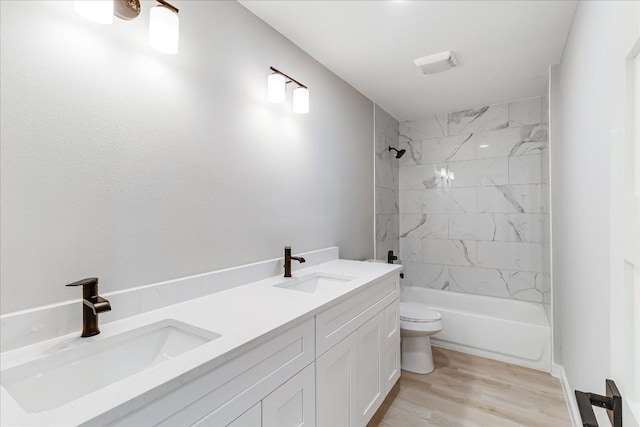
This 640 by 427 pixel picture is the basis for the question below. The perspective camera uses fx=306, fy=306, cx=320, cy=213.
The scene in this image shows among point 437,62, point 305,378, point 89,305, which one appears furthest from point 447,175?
point 89,305

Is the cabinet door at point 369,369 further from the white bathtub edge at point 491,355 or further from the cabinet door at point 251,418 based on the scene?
the white bathtub edge at point 491,355

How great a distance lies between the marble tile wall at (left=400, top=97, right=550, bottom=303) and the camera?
10.0 ft

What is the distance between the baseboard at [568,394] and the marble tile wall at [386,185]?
5.45 feet

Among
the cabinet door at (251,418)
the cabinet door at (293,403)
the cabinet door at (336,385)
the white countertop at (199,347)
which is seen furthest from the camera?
the cabinet door at (336,385)

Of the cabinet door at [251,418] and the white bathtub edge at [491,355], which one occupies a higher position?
the cabinet door at [251,418]

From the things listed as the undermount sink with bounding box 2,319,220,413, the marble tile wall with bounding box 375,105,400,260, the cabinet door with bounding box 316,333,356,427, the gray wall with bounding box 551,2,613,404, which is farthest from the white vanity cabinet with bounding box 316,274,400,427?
the marble tile wall with bounding box 375,105,400,260

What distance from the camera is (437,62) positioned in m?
2.24

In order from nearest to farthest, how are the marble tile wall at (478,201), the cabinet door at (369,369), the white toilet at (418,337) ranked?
the cabinet door at (369,369), the white toilet at (418,337), the marble tile wall at (478,201)

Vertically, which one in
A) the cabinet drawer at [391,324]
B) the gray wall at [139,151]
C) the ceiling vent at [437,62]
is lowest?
the cabinet drawer at [391,324]

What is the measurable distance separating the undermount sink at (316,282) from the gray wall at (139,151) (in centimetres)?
23

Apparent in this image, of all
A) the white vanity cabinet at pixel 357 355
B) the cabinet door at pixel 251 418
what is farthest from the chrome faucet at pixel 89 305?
the white vanity cabinet at pixel 357 355

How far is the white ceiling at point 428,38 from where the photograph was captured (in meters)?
1.71

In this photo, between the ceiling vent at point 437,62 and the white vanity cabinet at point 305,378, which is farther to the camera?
the ceiling vent at point 437,62

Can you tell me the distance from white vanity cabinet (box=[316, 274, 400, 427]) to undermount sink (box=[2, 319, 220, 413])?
558 millimetres
